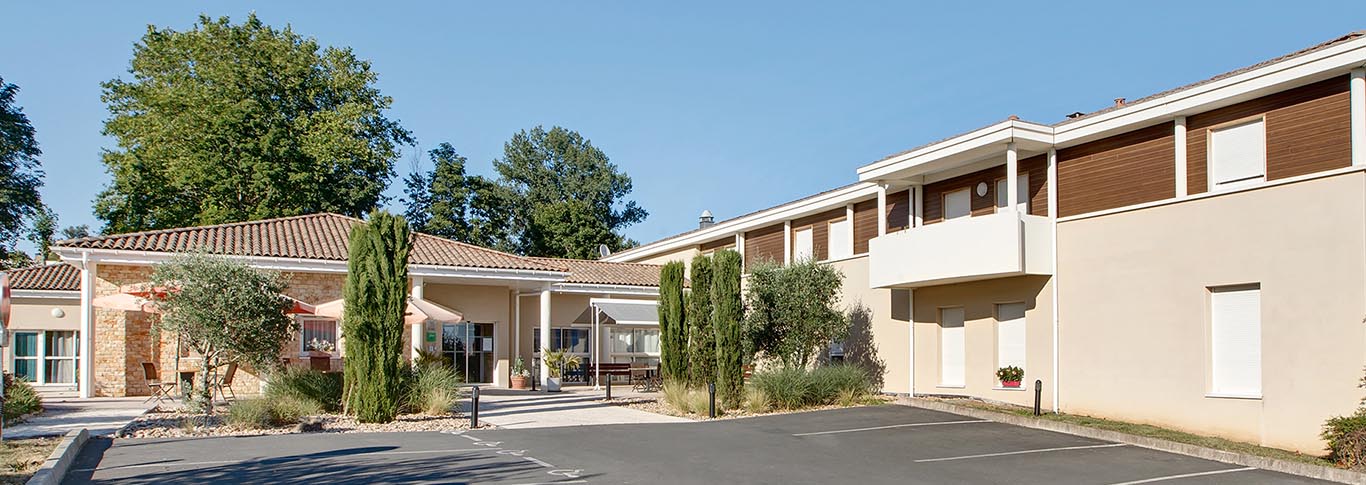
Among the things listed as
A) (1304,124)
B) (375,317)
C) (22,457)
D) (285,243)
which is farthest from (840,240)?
(22,457)

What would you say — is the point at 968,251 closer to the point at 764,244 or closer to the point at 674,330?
the point at 674,330

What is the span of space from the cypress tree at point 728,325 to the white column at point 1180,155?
8730 millimetres

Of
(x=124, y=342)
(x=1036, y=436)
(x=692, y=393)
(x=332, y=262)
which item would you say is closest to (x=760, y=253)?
(x=692, y=393)

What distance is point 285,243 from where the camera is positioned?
2469 cm

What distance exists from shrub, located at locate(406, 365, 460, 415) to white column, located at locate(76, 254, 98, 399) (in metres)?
7.75

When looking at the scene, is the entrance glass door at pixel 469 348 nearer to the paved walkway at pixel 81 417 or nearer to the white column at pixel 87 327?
the paved walkway at pixel 81 417

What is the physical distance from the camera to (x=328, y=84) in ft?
135

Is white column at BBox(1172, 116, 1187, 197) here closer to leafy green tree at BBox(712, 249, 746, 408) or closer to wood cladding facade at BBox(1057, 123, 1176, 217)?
wood cladding facade at BBox(1057, 123, 1176, 217)

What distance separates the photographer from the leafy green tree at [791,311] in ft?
75.7

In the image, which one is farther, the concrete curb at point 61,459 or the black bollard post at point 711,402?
the black bollard post at point 711,402

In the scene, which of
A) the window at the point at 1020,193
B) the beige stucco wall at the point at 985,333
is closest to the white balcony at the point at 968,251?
the beige stucco wall at the point at 985,333

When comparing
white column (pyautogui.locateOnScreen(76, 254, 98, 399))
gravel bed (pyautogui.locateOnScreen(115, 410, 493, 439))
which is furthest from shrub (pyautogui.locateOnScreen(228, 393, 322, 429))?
white column (pyautogui.locateOnScreen(76, 254, 98, 399))

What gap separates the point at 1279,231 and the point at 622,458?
10482 mm

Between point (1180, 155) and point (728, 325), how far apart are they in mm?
9260
